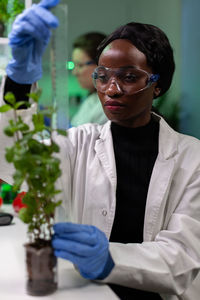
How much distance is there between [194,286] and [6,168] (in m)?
0.91

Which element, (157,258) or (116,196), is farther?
(116,196)

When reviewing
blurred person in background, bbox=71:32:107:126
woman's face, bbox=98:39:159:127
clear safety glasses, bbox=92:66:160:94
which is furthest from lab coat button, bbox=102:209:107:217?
blurred person in background, bbox=71:32:107:126

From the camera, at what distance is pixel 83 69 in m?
3.22

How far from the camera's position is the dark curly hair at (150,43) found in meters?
1.72

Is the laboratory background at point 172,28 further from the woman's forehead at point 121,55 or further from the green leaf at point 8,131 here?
the green leaf at point 8,131

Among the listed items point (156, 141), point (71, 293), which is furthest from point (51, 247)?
point (156, 141)

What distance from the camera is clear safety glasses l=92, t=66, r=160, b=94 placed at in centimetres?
166

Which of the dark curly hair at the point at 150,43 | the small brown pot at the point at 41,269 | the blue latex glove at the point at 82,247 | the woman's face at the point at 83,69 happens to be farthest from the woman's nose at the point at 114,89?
the woman's face at the point at 83,69

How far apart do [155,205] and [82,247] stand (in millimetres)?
520

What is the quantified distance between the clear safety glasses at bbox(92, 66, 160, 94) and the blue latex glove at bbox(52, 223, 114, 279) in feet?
2.00

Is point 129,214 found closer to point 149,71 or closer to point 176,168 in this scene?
point 176,168

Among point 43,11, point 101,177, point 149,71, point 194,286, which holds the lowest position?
point 194,286

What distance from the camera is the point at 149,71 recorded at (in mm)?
1746

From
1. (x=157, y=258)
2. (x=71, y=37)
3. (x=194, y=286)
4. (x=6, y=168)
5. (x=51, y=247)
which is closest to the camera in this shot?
(x=51, y=247)
